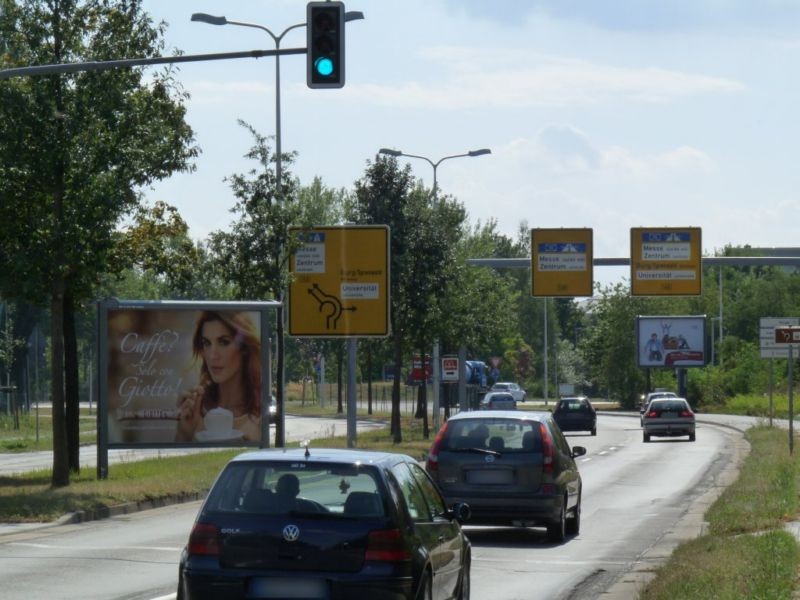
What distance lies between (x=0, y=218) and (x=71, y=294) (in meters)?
2.78

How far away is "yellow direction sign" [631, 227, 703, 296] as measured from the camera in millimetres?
44438

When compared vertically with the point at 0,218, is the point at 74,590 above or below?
below

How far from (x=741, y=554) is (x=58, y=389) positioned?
14487 millimetres

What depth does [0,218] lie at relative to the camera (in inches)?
997

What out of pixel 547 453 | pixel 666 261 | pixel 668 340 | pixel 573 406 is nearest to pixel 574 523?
pixel 547 453

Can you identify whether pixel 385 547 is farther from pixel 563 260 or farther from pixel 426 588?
pixel 563 260

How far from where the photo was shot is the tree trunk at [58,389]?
999 inches

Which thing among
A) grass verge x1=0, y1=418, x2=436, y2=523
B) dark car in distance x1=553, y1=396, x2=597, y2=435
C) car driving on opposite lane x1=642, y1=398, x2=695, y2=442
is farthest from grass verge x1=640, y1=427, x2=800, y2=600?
dark car in distance x1=553, y1=396, x2=597, y2=435

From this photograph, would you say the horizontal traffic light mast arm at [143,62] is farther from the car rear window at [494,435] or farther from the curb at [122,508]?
the curb at [122,508]

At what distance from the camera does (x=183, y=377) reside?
29484 mm

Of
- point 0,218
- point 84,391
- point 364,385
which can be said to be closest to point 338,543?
point 0,218

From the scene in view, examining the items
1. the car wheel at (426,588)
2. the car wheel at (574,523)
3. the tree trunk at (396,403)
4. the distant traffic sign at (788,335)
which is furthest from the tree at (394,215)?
the car wheel at (426,588)

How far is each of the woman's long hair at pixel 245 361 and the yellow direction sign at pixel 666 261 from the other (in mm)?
17147

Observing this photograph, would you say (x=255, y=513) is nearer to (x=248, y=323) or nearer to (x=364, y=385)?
(x=248, y=323)
